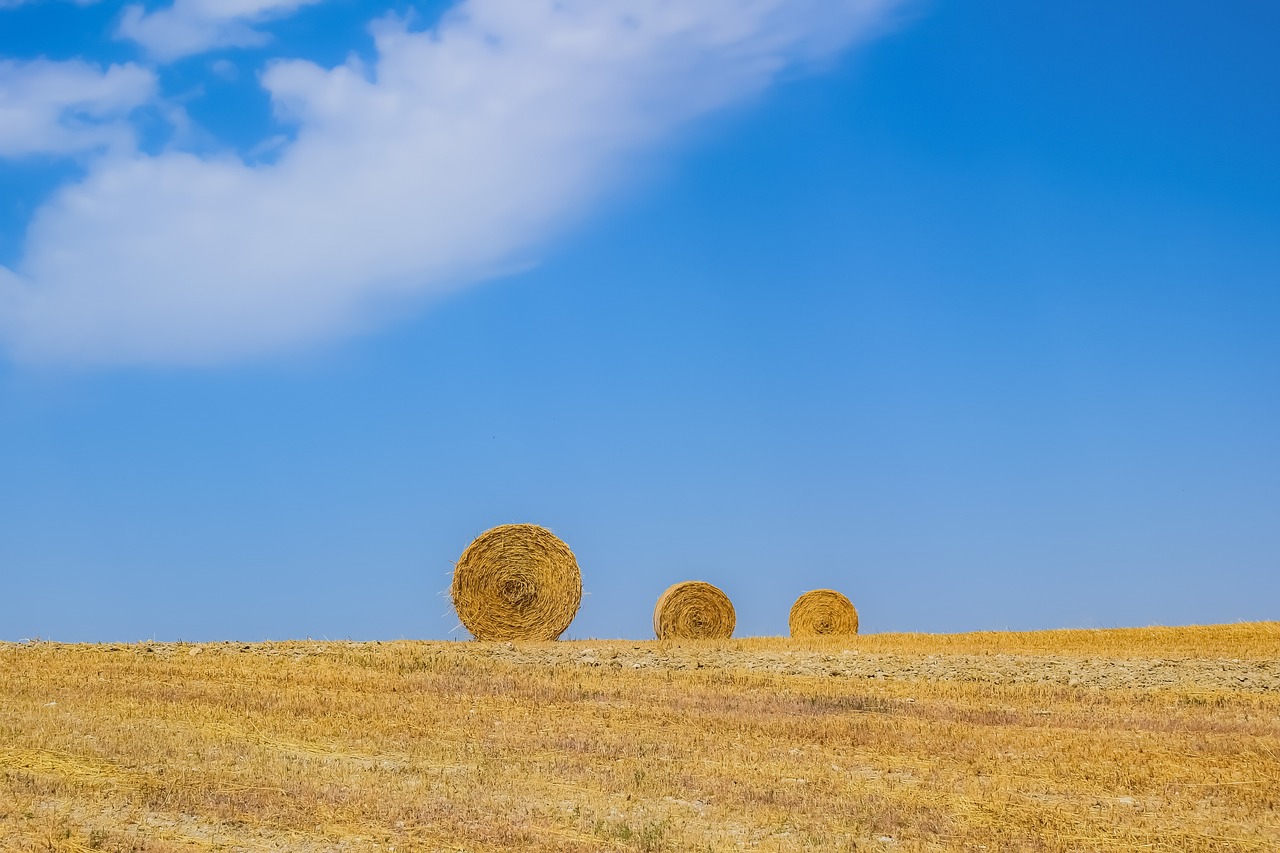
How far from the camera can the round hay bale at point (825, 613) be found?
1396 inches

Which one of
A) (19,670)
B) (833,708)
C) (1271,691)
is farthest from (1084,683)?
(19,670)

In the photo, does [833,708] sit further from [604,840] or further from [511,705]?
[604,840]

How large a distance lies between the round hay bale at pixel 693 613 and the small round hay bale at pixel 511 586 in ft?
14.8

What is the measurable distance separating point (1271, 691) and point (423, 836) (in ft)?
51.8

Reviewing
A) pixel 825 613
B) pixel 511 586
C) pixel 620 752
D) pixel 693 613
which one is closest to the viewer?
pixel 620 752

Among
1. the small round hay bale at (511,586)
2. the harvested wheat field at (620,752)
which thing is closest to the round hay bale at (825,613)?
the small round hay bale at (511,586)

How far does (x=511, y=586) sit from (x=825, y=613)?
36.7 feet

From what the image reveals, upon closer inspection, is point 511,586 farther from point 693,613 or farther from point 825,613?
point 825,613

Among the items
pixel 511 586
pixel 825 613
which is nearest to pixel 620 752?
pixel 511 586

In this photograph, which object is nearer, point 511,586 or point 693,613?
point 511,586

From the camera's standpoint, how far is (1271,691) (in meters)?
19.6

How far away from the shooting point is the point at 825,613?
117ft

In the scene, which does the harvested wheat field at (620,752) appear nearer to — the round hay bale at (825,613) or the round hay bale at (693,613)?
the round hay bale at (693,613)

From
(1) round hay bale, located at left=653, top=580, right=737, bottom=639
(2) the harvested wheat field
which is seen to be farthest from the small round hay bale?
(2) the harvested wheat field
